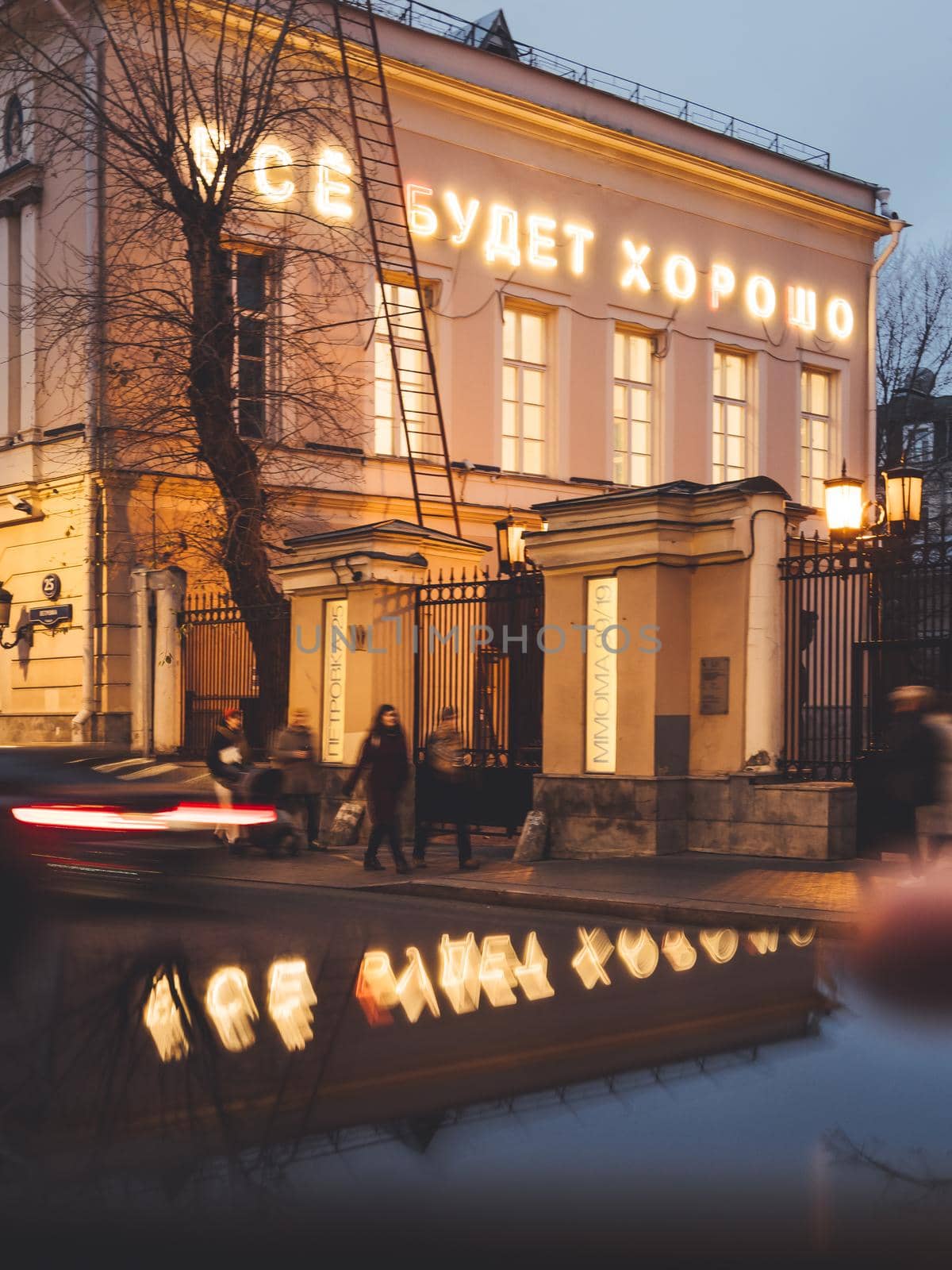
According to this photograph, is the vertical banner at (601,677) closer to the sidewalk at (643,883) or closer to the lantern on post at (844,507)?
the sidewalk at (643,883)

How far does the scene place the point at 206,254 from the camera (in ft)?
61.4

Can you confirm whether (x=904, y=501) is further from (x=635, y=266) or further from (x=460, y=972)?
(x=635, y=266)

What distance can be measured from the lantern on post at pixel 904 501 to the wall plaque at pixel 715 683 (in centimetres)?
288

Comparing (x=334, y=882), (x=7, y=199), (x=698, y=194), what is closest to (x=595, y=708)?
(x=334, y=882)

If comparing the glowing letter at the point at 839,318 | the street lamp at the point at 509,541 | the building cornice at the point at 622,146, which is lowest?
the street lamp at the point at 509,541

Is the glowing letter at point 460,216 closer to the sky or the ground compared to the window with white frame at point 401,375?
closer to the sky

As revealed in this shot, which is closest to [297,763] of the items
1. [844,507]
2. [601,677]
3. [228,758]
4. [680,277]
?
[228,758]

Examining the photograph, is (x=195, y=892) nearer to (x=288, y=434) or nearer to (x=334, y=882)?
(x=334, y=882)

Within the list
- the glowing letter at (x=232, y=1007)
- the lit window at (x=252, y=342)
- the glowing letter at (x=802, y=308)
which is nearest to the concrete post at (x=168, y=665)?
the lit window at (x=252, y=342)

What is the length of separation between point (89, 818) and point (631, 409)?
20.3m

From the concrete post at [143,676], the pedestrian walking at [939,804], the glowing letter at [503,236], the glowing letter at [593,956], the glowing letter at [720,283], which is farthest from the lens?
the glowing letter at [720,283]

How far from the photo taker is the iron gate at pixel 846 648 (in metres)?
14.1

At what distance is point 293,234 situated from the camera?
2086 centimetres

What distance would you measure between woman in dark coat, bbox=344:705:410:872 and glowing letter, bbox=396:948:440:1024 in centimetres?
536
